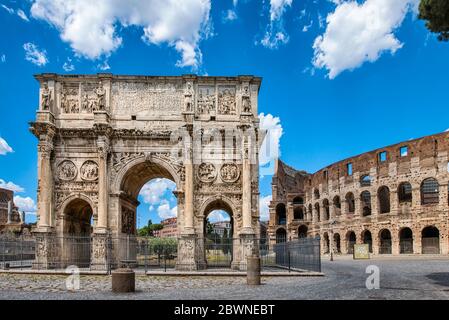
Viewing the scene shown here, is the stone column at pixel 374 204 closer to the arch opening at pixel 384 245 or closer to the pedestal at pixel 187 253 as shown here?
the arch opening at pixel 384 245

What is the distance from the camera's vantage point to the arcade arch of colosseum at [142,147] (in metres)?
21.2

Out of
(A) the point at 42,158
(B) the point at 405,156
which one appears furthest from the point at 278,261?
(B) the point at 405,156

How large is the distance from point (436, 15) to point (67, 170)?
689 inches

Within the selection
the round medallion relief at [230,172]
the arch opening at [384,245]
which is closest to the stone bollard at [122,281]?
the round medallion relief at [230,172]

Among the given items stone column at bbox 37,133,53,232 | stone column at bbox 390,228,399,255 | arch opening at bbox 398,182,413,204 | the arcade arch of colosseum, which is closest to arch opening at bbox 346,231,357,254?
stone column at bbox 390,228,399,255

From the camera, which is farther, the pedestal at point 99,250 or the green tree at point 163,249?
the green tree at point 163,249

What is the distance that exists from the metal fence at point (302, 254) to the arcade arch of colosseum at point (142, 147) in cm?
201

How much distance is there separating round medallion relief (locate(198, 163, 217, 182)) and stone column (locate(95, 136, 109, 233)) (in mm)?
4497

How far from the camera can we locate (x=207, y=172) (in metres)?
22.0

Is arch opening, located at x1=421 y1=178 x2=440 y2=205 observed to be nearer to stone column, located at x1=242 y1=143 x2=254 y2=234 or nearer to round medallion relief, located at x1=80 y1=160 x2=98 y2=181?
stone column, located at x1=242 y1=143 x2=254 y2=234

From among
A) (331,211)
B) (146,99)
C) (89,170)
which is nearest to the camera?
(89,170)

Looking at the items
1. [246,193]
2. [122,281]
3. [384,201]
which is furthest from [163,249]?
[384,201]

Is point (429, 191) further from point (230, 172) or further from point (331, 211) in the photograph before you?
point (230, 172)

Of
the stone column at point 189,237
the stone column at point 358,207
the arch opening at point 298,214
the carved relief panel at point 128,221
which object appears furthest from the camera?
the arch opening at point 298,214
